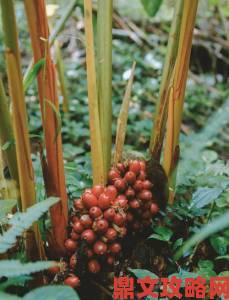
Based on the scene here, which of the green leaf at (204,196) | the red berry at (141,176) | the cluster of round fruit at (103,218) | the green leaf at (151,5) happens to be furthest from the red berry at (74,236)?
the green leaf at (151,5)

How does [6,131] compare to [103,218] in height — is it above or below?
above

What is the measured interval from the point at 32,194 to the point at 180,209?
42 centimetres

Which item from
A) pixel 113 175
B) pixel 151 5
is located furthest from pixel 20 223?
pixel 151 5

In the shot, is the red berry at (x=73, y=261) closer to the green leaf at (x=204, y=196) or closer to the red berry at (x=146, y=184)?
the red berry at (x=146, y=184)

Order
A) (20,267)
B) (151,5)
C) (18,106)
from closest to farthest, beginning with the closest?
1. (20,267)
2. (18,106)
3. (151,5)

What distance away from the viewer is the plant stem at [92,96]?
2.89 ft

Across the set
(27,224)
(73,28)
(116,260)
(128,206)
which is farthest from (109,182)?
(73,28)

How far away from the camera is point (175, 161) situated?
1016 mm

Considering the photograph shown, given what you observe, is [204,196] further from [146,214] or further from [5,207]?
[5,207]

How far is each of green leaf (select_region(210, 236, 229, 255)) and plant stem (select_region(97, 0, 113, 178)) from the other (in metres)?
0.32

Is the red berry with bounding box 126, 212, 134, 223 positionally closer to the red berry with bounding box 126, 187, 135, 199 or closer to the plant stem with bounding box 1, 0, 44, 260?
Answer: the red berry with bounding box 126, 187, 135, 199

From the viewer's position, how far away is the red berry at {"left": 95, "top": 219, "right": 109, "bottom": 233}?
83cm

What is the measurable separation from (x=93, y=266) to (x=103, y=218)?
4.1 inches

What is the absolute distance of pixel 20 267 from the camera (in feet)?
1.90
